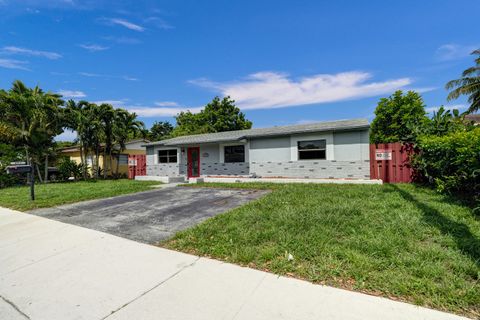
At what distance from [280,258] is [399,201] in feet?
15.3

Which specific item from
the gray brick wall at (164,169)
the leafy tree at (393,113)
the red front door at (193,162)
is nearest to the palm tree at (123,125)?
the gray brick wall at (164,169)

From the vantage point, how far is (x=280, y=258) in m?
3.23

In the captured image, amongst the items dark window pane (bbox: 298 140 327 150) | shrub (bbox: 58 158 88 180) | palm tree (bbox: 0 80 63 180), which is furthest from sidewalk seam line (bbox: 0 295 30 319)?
shrub (bbox: 58 158 88 180)

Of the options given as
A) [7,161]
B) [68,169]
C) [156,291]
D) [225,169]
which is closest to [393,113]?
[225,169]

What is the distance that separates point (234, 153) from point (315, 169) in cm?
515

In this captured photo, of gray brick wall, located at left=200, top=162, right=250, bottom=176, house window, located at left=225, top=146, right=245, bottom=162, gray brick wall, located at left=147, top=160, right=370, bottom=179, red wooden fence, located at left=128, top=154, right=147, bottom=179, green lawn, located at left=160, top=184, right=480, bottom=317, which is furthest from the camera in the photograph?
red wooden fence, located at left=128, top=154, right=147, bottom=179

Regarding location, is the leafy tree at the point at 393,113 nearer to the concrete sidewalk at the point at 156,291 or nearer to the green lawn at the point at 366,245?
the green lawn at the point at 366,245

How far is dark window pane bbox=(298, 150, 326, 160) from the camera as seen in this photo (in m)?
11.5

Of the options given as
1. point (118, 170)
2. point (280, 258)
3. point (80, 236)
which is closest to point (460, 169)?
point (280, 258)

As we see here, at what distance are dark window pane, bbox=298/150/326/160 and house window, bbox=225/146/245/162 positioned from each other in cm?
366

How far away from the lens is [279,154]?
496 inches

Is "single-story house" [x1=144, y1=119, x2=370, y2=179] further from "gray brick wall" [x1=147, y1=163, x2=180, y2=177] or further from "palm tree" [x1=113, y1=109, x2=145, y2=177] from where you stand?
"palm tree" [x1=113, y1=109, x2=145, y2=177]

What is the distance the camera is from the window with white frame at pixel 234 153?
46.5ft

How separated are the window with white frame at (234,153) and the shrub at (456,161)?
8.68m
